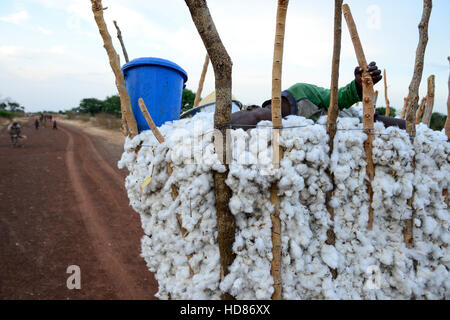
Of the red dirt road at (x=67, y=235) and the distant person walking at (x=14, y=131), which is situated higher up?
the distant person walking at (x=14, y=131)

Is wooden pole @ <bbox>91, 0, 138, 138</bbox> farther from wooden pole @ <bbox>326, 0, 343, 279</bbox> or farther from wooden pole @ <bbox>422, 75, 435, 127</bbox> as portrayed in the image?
wooden pole @ <bbox>422, 75, 435, 127</bbox>

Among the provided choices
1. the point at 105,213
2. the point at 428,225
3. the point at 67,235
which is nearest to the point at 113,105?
the point at 105,213

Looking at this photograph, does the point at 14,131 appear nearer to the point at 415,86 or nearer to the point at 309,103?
the point at 309,103

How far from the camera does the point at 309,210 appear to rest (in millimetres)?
1800

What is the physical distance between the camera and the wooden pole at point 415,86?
1.84 metres

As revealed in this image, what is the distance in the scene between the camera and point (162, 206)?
198 centimetres

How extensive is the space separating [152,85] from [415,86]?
1.84m

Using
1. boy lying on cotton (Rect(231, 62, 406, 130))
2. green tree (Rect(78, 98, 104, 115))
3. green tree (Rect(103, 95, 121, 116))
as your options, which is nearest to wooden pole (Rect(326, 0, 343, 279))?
boy lying on cotton (Rect(231, 62, 406, 130))

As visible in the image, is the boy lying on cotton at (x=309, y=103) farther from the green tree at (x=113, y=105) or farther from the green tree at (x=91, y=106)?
the green tree at (x=91, y=106)

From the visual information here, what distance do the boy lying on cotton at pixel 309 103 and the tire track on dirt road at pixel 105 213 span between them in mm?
3449

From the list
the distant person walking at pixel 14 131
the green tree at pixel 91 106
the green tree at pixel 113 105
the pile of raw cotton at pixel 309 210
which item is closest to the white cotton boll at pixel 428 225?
the pile of raw cotton at pixel 309 210
